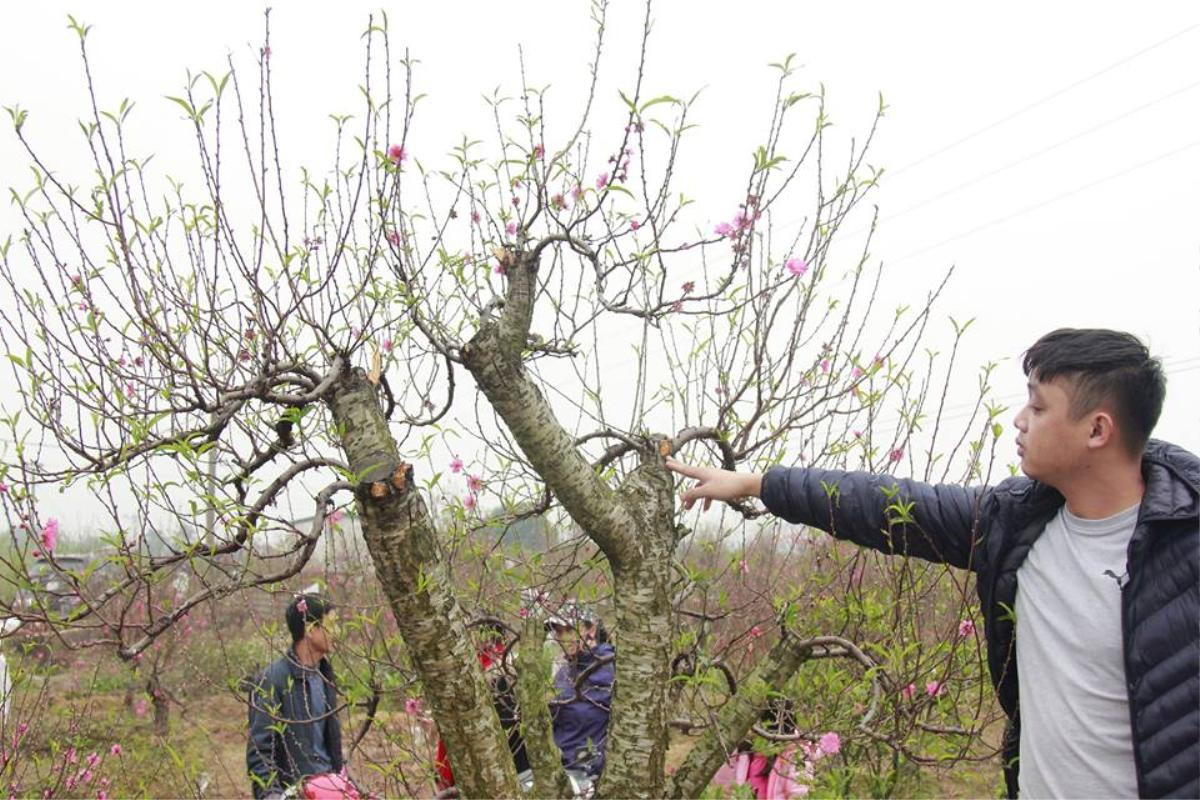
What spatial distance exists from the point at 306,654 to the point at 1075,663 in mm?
2689

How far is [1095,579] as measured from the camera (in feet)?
4.77

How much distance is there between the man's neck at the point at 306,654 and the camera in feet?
10.6

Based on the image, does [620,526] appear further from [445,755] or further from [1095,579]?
[445,755]

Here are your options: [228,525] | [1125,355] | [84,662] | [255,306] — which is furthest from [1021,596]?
[84,662]

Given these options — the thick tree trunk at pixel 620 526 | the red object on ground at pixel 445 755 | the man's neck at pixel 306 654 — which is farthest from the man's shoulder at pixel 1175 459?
the man's neck at pixel 306 654

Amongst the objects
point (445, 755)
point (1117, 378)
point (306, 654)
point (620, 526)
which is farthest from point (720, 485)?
point (306, 654)

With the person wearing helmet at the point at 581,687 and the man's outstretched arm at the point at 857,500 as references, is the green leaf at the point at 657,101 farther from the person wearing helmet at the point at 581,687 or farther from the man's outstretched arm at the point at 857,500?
the person wearing helmet at the point at 581,687

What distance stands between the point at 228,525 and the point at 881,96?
1.96 metres

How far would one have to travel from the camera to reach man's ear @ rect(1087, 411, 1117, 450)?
4.81 ft

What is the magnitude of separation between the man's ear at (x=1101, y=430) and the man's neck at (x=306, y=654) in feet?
8.94

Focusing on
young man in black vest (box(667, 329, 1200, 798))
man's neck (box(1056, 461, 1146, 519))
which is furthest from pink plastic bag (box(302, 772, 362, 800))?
man's neck (box(1056, 461, 1146, 519))

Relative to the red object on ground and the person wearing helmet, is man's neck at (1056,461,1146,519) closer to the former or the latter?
the person wearing helmet

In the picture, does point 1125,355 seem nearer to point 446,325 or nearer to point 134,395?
point 446,325

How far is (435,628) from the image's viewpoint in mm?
1716
